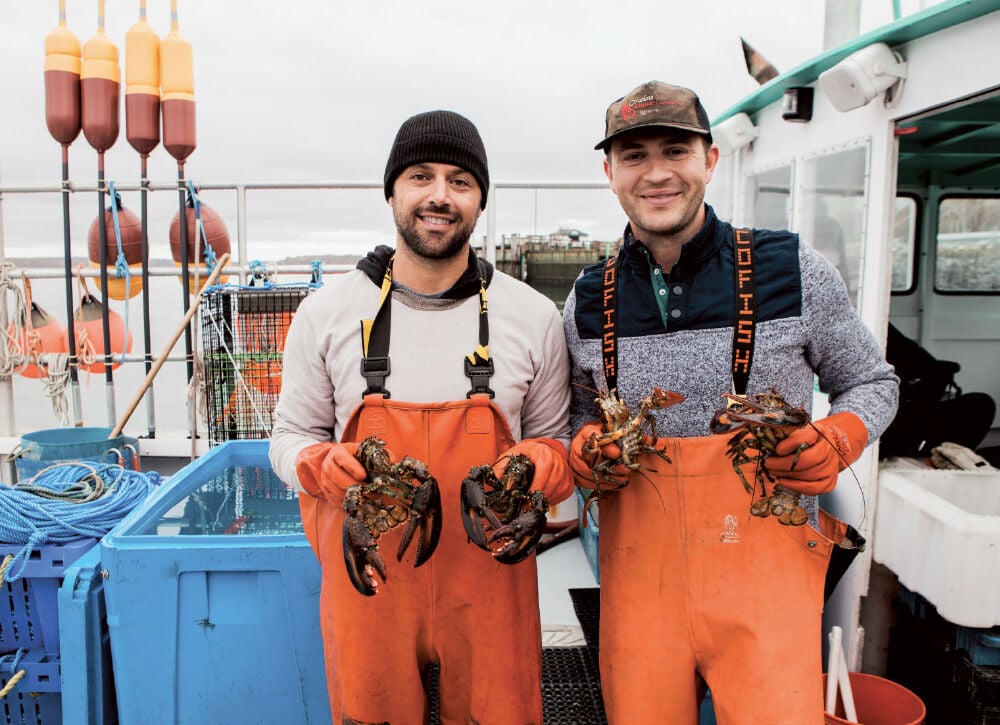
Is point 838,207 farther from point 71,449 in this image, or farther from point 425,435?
point 71,449

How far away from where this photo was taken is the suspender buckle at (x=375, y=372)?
229cm

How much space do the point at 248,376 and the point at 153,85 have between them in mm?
2573

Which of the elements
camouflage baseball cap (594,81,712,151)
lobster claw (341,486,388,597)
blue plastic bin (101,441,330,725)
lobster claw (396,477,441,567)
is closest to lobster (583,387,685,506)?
lobster claw (396,477,441,567)

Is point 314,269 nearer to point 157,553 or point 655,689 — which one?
point 157,553

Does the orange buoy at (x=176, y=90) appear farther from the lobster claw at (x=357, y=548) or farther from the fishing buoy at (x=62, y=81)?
the lobster claw at (x=357, y=548)

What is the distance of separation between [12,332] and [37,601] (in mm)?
3750

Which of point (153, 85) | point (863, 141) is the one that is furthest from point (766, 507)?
point (153, 85)

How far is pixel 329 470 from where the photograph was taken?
2078 millimetres

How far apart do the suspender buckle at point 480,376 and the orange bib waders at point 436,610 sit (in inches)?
3.0

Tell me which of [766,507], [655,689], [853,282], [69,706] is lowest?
[69,706]

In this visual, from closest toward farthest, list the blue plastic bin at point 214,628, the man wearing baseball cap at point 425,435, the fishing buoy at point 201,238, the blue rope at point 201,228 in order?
the man wearing baseball cap at point 425,435 → the blue plastic bin at point 214,628 → the blue rope at point 201,228 → the fishing buoy at point 201,238

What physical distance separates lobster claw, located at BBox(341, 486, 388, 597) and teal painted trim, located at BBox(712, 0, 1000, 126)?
2.88 m

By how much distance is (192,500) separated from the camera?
3.32 meters

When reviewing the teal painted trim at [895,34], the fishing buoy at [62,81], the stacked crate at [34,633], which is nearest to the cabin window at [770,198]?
the teal painted trim at [895,34]
